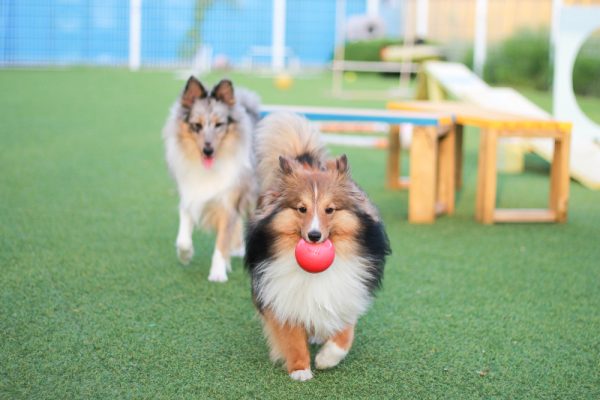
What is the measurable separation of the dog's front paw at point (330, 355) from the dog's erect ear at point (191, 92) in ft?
7.01

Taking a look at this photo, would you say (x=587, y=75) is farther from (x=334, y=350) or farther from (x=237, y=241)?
(x=334, y=350)

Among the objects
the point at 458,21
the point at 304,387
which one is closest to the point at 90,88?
the point at 458,21

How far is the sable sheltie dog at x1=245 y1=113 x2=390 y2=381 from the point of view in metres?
3.12

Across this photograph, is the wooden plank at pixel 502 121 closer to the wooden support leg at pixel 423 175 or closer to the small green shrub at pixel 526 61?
the wooden support leg at pixel 423 175

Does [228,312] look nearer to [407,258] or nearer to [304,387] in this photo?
[304,387]

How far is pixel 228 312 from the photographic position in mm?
3963

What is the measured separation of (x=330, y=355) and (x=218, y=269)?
1.54 metres

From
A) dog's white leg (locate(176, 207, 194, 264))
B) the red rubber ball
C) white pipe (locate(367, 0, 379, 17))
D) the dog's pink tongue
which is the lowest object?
dog's white leg (locate(176, 207, 194, 264))

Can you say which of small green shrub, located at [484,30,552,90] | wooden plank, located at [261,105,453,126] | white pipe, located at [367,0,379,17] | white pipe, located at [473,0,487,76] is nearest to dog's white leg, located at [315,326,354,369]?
wooden plank, located at [261,105,453,126]

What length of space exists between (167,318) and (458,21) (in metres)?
19.1

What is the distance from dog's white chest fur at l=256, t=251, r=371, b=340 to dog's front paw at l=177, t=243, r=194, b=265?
5.11 feet

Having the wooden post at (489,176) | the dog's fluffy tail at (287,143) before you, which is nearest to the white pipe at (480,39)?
the wooden post at (489,176)

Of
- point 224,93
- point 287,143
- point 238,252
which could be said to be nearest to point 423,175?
point 238,252

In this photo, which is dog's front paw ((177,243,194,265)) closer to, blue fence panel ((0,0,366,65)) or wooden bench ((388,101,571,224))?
wooden bench ((388,101,571,224))
